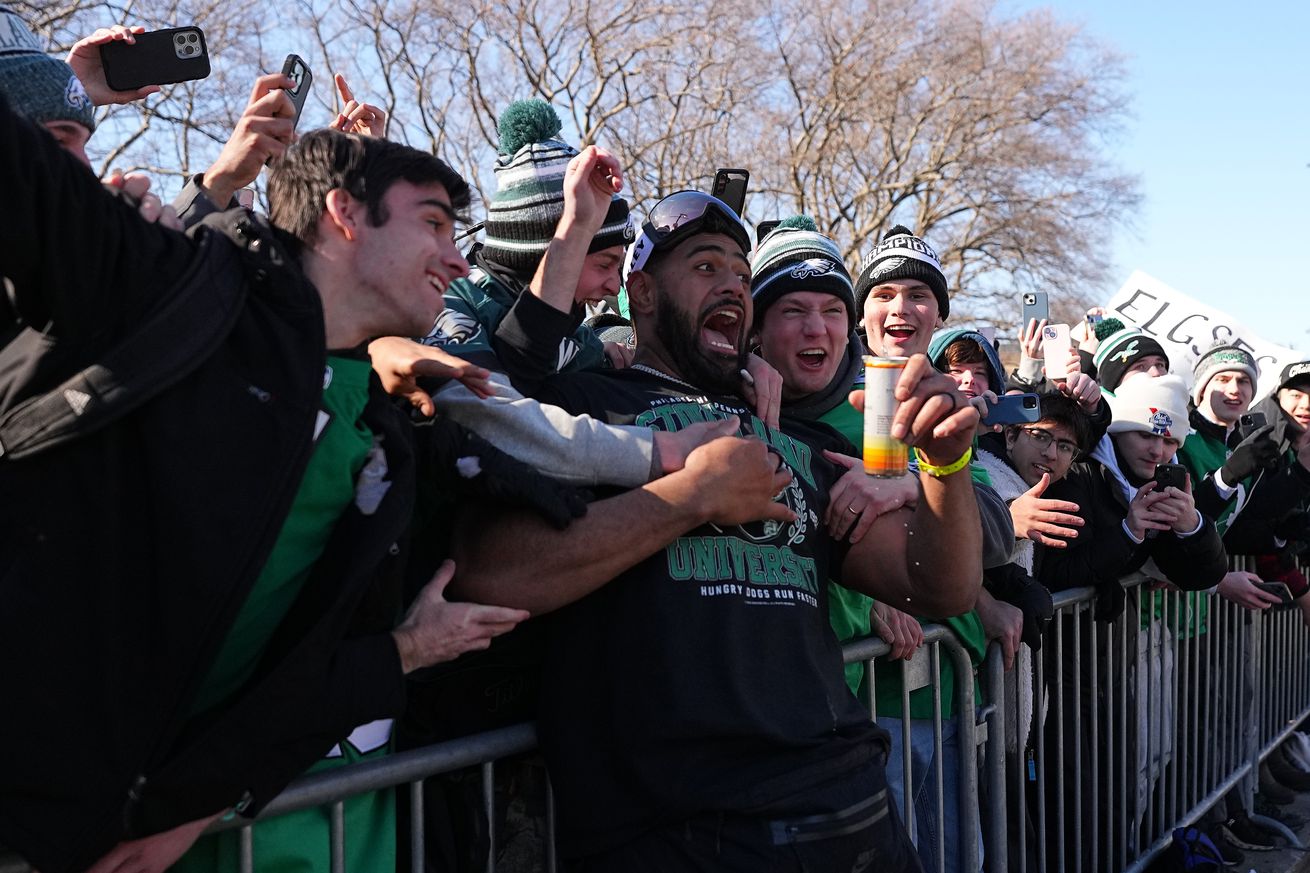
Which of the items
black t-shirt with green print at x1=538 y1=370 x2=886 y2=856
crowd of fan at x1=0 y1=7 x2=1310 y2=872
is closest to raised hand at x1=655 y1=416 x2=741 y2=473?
crowd of fan at x1=0 y1=7 x2=1310 y2=872

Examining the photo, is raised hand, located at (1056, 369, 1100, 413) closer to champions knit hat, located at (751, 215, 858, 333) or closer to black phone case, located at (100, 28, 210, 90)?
champions knit hat, located at (751, 215, 858, 333)

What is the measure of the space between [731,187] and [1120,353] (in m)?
3.43

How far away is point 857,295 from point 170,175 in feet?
61.2

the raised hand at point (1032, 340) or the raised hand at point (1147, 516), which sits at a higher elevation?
the raised hand at point (1032, 340)

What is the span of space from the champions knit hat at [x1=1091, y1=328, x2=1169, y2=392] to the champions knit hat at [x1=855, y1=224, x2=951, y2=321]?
2.34 m

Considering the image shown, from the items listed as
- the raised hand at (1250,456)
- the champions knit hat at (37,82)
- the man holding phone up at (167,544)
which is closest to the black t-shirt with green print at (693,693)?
the man holding phone up at (167,544)

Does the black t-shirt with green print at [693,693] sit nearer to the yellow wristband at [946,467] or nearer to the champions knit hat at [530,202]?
the yellow wristband at [946,467]

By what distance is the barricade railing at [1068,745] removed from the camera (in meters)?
2.50

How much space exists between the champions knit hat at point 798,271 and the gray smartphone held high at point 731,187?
20cm

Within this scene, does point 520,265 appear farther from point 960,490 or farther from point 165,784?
point 165,784

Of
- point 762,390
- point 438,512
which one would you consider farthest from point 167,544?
point 762,390

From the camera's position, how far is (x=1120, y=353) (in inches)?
259

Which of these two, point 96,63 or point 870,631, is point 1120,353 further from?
point 96,63

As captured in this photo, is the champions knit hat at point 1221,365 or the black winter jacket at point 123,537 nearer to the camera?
the black winter jacket at point 123,537
